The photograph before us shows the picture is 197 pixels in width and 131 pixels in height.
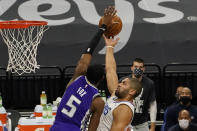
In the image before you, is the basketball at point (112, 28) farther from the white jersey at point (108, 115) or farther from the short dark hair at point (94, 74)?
the white jersey at point (108, 115)

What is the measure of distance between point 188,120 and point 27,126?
10.1 feet

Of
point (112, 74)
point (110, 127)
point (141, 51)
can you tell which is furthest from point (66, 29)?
point (110, 127)

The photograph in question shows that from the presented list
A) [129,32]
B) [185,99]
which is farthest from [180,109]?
[129,32]

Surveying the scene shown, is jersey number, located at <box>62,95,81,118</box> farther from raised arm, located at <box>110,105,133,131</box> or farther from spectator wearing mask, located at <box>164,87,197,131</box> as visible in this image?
spectator wearing mask, located at <box>164,87,197,131</box>

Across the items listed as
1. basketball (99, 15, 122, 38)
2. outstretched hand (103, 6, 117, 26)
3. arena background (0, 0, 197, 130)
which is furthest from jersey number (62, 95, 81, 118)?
arena background (0, 0, 197, 130)

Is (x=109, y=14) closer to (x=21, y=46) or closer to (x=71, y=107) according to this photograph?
(x=71, y=107)

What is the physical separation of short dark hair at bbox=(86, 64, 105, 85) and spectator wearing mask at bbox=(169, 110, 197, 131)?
3.78m

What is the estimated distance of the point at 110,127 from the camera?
7.29 metres

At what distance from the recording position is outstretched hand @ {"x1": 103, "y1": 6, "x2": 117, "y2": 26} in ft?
25.5

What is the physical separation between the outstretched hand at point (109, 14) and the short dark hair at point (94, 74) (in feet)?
2.45

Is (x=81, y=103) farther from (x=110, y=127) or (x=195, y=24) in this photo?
(x=195, y=24)

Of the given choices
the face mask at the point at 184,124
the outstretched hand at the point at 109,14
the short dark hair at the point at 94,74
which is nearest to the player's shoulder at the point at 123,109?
the short dark hair at the point at 94,74

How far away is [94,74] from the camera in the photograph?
751 centimetres

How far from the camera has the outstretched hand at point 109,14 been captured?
7777mm
